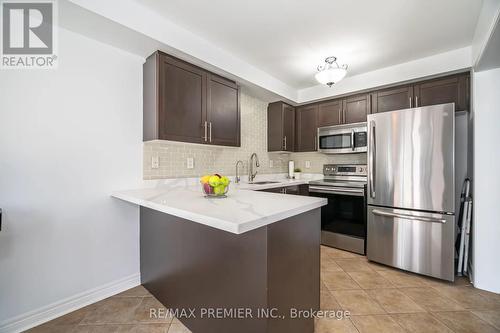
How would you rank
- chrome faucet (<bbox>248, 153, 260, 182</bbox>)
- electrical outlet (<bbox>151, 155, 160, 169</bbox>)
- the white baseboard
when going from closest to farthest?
the white baseboard, electrical outlet (<bbox>151, 155, 160, 169</bbox>), chrome faucet (<bbox>248, 153, 260, 182</bbox>)

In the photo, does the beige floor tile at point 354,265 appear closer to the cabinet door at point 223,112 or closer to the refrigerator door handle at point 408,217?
the refrigerator door handle at point 408,217

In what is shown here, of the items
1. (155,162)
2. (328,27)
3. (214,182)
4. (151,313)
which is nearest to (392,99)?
(328,27)

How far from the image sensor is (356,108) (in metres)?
3.14

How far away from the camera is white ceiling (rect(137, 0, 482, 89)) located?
5.75 ft

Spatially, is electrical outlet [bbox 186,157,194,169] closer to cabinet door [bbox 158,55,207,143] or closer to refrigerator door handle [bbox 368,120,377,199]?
cabinet door [bbox 158,55,207,143]

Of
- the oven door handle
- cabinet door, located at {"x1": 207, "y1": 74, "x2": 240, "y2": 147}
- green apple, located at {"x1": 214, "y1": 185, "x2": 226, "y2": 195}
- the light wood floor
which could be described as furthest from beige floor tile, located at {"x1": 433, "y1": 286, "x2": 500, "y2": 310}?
cabinet door, located at {"x1": 207, "y1": 74, "x2": 240, "y2": 147}

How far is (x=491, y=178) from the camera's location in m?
2.00

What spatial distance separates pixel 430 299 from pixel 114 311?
265 cm

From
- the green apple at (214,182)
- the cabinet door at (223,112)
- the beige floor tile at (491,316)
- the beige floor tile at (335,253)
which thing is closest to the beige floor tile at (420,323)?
the beige floor tile at (491,316)

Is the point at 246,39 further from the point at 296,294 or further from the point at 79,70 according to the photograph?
the point at 296,294

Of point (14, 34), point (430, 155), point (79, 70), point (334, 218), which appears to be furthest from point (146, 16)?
point (334, 218)

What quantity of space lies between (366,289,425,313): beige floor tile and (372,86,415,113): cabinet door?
2.18m

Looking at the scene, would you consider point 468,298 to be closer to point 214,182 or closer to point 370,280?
point 370,280

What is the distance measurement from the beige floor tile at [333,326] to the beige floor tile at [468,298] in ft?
3.51
